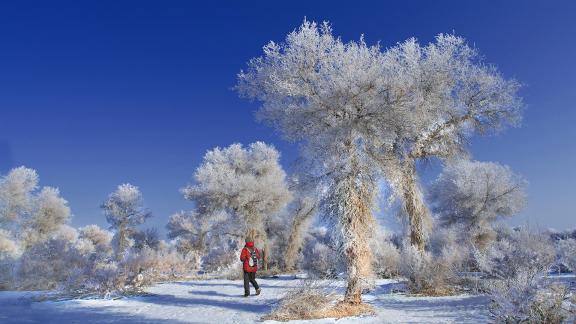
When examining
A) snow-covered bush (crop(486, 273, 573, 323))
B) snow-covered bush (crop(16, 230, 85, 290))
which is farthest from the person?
snow-covered bush (crop(486, 273, 573, 323))

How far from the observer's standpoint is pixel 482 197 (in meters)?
30.0

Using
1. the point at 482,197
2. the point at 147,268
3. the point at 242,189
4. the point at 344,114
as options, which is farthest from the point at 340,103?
the point at 482,197

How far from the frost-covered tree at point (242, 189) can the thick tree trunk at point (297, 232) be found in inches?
60.5

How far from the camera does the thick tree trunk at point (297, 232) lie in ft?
98.6

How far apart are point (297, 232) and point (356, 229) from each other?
19.2 meters

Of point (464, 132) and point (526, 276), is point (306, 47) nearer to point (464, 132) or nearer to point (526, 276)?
point (526, 276)

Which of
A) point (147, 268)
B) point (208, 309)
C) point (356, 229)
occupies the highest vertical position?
point (356, 229)

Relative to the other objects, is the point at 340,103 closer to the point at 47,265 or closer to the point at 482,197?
the point at 47,265

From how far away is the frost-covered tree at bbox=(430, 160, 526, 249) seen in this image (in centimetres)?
2998

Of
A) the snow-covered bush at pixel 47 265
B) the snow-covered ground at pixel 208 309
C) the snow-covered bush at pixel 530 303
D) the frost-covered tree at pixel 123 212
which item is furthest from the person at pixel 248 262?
the frost-covered tree at pixel 123 212

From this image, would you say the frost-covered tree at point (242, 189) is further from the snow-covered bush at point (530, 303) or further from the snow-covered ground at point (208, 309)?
the snow-covered bush at point (530, 303)

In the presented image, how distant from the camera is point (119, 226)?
142ft

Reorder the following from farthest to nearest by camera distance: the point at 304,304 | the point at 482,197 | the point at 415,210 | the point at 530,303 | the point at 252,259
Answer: the point at 482,197 → the point at 415,210 → the point at 252,259 → the point at 304,304 → the point at 530,303

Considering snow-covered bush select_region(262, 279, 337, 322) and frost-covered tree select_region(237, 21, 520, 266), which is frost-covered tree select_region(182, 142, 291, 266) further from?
snow-covered bush select_region(262, 279, 337, 322)
